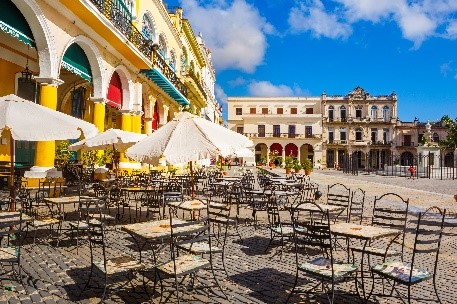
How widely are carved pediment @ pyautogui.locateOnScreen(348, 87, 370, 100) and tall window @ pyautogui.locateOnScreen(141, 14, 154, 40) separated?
49.3 m

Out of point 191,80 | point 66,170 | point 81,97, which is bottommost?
point 66,170

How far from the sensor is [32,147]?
15750 millimetres

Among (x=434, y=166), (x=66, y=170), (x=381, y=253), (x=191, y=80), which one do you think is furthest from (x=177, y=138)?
(x=434, y=166)

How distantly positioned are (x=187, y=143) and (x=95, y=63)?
9.15 meters

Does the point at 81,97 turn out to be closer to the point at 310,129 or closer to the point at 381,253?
the point at 381,253

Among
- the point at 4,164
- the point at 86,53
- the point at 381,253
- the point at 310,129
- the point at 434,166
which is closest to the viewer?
the point at 381,253

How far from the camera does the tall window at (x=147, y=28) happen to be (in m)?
18.9

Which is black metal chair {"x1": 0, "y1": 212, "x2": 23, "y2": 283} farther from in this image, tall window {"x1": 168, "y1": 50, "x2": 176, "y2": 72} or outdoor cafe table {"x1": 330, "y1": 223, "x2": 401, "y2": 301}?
tall window {"x1": 168, "y1": 50, "x2": 176, "y2": 72}

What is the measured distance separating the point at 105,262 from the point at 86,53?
11327mm

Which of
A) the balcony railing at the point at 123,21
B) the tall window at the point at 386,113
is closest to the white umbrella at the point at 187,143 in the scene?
the balcony railing at the point at 123,21

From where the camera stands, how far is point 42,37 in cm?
1032

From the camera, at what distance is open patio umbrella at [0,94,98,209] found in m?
5.36

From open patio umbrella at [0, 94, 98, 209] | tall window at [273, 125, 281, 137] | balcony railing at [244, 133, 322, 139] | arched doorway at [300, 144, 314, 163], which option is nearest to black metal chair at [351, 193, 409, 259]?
open patio umbrella at [0, 94, 98, 209]

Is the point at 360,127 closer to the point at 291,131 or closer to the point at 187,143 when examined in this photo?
the point at 291,131
